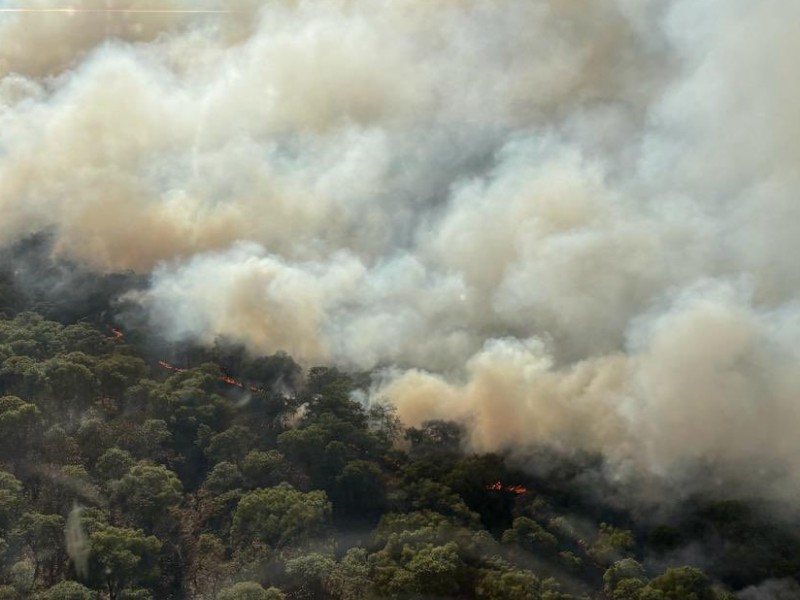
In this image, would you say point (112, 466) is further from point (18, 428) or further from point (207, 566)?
point (207, 566)

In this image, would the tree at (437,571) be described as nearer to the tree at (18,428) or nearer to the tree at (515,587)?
the tree at (515,587)

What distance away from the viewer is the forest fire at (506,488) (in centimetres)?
3372

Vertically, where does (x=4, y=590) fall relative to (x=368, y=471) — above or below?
below

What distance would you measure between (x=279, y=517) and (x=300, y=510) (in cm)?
84

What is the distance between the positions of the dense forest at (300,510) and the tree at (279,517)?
7 centimetres

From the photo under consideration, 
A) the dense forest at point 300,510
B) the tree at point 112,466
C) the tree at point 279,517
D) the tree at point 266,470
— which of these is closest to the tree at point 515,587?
the dense forest at point 300,510

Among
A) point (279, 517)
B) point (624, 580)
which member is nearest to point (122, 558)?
point (279, 517)

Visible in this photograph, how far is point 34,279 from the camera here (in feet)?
180

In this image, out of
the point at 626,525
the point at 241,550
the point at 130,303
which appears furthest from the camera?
the point at 130,303

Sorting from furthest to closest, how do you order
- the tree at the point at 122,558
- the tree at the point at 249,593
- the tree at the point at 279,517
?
1. the tree at the point at 279,517
2. the tree at the point at 122,558
3. the tree at the point at 249,593

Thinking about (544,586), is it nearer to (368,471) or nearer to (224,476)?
(368,471)

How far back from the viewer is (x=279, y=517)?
30312 millimetres

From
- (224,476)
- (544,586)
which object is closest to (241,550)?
(224,476)

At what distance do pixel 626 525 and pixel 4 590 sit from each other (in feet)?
70.4
